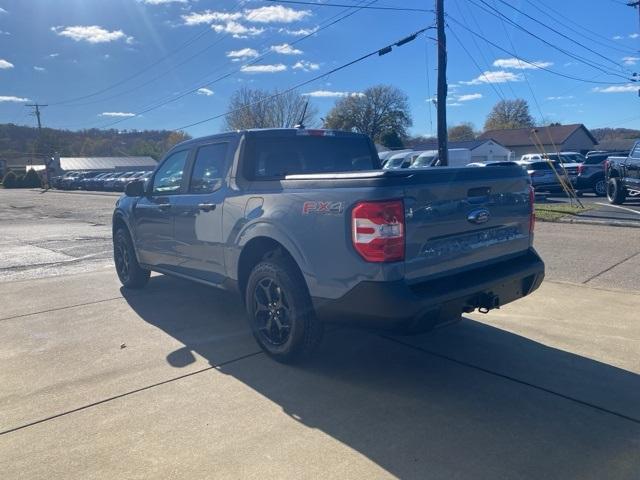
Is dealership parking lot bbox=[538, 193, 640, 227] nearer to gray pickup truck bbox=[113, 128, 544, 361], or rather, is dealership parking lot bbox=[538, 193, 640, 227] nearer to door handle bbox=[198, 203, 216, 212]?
gray pickup truck bbox=[113, 128, 544, 361]

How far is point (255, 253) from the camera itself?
4453mm

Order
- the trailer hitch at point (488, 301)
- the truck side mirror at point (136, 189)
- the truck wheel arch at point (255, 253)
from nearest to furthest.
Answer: the trailer hitch at point (488, 301) → the truck wheel arch at point (255, 253) → the truck side mirror at point (136, 189)

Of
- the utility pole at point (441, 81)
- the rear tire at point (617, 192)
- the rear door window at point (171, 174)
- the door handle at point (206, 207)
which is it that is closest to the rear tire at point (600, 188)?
the rear tire at point (617, 192)

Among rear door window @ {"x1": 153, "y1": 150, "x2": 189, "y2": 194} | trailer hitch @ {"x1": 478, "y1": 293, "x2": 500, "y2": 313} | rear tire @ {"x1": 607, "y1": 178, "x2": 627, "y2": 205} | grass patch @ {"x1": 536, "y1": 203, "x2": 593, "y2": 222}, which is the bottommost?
grass patch @ {"x1": 536, "y1": 203, "x2": 593, "y2": 222}

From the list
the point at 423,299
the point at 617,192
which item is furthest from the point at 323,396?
the point at 617,192

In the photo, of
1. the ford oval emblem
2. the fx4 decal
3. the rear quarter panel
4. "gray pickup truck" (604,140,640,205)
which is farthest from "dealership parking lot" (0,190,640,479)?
"gray pickup truck" (604,140,640,205)

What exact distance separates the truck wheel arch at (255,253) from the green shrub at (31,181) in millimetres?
68810

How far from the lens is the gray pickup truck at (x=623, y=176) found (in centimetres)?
1485

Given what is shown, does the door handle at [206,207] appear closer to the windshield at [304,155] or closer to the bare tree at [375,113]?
the windshield at [304,155]

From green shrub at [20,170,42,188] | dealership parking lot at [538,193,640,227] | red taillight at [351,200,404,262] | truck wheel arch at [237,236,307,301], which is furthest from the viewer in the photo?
green shrub at [20,170,42,188]

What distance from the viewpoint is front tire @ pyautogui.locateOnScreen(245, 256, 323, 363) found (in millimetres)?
3906

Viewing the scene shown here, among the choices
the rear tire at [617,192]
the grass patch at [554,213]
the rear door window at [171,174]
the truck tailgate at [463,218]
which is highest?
the rear door window at [171,174]

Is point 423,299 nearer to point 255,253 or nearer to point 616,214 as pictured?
point 255,253

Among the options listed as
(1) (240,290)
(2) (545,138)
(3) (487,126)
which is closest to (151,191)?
(1) (240,290)
